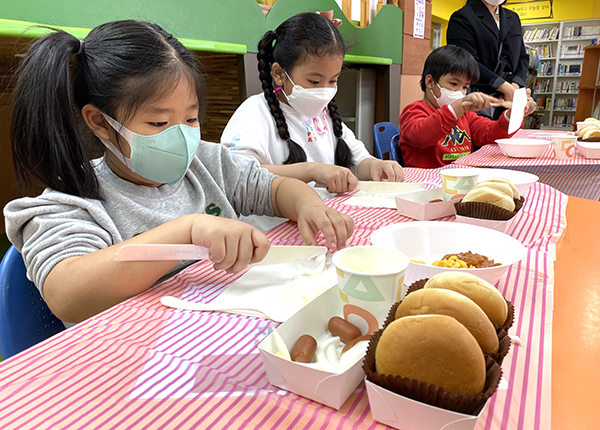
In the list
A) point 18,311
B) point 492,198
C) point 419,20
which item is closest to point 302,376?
point 18,311

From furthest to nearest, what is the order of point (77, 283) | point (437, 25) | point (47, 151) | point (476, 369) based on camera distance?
point (437, 25)
point (47, 151)
point (77, 283)
point (476, 369)

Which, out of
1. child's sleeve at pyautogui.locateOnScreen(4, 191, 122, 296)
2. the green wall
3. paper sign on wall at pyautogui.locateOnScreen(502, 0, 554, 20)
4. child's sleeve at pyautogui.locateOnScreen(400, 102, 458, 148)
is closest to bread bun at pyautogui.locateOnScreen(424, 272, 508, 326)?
child's sleeve at pyautogui.locateOnScreen(4, 191, 122, 296)

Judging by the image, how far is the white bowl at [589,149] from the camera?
1.73m

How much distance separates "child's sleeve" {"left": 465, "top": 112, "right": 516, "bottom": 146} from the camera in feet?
7.75

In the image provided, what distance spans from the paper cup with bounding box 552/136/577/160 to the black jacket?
1.24 meters

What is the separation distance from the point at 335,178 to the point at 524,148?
109cm

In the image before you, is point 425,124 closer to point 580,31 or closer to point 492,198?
point 492,198

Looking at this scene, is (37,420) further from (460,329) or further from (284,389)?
(460,329)

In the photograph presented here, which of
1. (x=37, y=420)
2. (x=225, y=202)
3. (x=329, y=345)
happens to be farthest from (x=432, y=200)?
(x=37, y=420)

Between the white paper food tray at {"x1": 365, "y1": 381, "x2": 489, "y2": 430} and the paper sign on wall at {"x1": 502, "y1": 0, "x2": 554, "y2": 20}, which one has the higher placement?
the paper sign on wall at {"x1": 502, "y1": 0, "x2": 554, "y2": 20}

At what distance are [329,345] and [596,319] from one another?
40cm

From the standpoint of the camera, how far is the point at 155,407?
0.41 m

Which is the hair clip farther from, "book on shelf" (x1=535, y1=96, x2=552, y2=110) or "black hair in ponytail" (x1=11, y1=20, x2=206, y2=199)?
"book on shelf" (x1=535, y1=96, x2=552, y2=110)

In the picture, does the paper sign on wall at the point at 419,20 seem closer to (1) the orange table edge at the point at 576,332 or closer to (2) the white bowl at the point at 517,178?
(2) the white bowl at the point at 517,178
